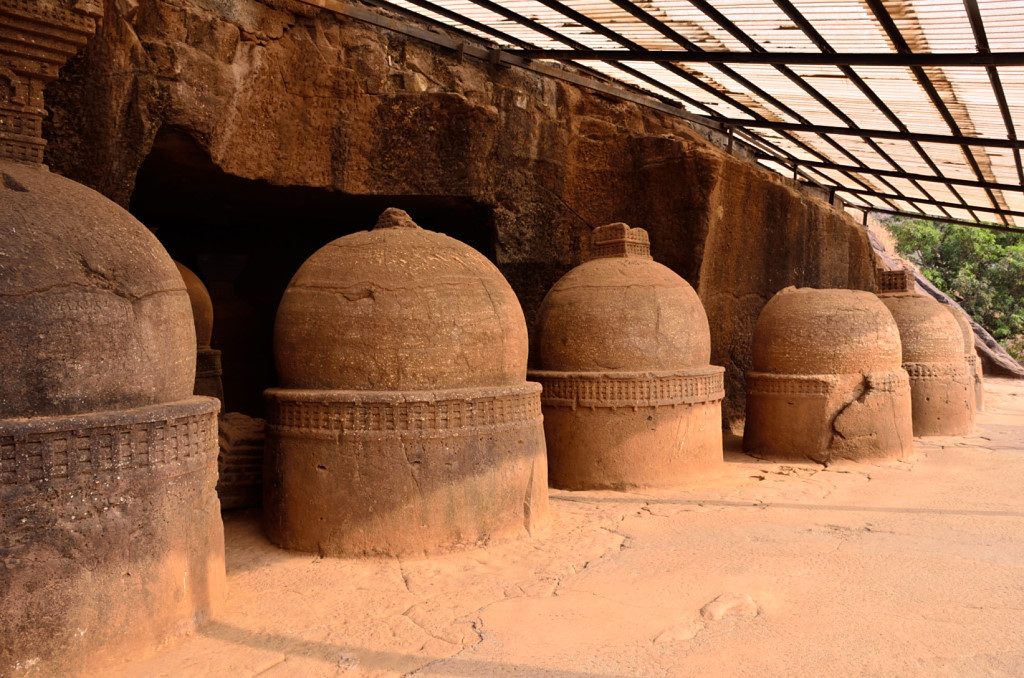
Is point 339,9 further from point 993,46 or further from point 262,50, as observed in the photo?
point 993,46

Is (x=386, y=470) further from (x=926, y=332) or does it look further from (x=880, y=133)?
(x=880, y=133)

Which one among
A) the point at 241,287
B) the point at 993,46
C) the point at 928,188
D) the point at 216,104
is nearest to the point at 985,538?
the point at 993,46

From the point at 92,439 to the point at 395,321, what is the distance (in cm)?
189

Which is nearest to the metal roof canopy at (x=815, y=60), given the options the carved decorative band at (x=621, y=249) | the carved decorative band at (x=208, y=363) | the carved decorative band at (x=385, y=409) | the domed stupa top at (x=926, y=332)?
the carved decorative band at (x=621, y=249)

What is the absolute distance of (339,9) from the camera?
6789 millimetres

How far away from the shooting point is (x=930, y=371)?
943 centimetres

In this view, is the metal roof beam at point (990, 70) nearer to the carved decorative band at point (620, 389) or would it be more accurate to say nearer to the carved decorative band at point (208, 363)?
the carved decorative band at point (620, 389)

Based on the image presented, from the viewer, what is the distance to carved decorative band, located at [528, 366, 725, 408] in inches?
254

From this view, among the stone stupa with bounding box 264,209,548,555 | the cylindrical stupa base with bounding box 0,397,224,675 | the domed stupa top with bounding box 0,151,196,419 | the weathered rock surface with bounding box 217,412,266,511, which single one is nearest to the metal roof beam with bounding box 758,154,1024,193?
the stone stupa with bounding box 264,209,548,555

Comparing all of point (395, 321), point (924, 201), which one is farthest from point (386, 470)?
point (924, 201)

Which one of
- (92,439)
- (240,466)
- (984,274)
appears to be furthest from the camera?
(984,274)

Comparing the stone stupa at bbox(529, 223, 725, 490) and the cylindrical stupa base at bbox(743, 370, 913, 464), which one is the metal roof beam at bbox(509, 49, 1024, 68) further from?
the cylindrical stupa base at bbox(743, 370, 913, 464)

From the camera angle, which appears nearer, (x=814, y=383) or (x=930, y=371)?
(x=814, y=383)

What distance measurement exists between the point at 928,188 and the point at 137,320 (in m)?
13.2
